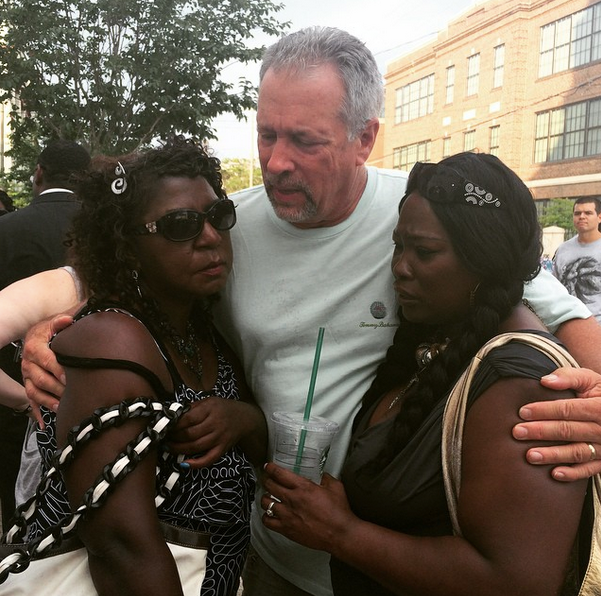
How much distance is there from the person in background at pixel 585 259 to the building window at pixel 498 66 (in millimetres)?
23545

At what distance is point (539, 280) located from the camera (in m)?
2.10

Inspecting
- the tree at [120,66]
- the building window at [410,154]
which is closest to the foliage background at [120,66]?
the tree at [120,66]

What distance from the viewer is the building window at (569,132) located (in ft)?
82.6

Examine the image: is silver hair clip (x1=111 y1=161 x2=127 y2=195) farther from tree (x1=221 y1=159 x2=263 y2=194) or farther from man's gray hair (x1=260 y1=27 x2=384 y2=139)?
tree (x1=221 y1=159 x2=263 y2=194)

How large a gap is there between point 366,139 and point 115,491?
1.53 metres

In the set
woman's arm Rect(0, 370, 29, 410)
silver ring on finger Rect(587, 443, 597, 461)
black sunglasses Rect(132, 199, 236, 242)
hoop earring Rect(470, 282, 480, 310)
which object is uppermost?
black sunglasses Rect(132, 199, 236, 242)

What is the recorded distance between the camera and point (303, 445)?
1.87 metres

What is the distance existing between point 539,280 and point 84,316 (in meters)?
1.33

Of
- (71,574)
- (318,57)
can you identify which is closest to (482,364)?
(71,574)

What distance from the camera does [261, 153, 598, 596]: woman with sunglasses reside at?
59.6 inches

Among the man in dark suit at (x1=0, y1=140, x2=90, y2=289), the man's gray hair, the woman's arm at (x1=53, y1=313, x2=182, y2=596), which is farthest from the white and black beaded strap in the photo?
the man in dark suit at (x1=0, y1=140, x2=90, y2=289)

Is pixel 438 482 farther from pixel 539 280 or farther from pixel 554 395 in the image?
pixel 539 280

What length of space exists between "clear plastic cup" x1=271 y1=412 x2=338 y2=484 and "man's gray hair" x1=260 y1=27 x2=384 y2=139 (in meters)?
1.05

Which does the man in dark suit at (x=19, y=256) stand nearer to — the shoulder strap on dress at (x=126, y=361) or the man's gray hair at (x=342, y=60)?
the man's gray hair at (x=342, y=60)
